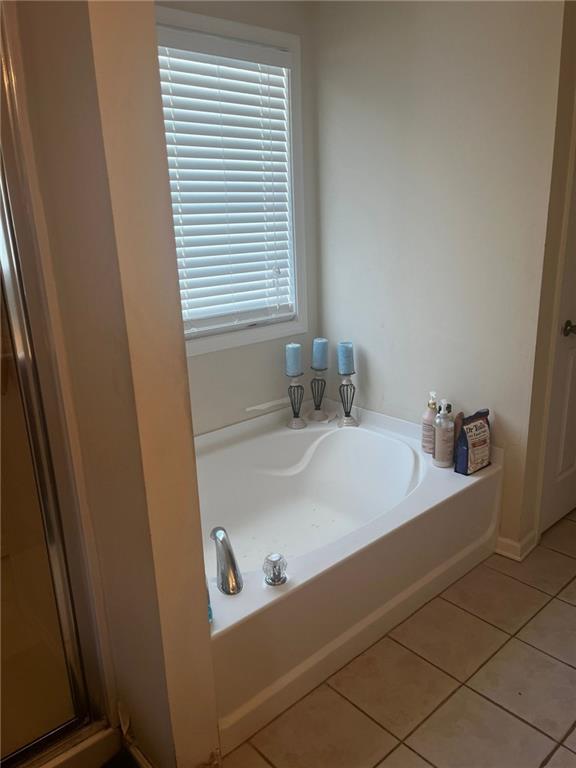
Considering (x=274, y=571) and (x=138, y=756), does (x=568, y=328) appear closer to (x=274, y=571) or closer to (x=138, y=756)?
(x=274, y=571)

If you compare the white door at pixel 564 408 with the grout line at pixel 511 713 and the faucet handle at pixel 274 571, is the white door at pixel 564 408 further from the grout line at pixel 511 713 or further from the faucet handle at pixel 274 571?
the faucet handle at pixel 274 571

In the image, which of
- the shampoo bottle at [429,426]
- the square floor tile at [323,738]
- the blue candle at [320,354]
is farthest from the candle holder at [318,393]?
the square floor tile at [323,738]

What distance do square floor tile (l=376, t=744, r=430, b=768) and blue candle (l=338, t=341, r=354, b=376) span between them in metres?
1.50

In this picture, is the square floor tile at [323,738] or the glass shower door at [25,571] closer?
the glass shower door at [25,571]

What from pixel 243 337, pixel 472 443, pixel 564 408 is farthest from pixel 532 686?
pixel 243 337

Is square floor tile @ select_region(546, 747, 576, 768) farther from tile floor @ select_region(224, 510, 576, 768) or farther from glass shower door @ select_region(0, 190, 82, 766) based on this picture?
glass shower door @ select_region(0, 190, 82, 766)

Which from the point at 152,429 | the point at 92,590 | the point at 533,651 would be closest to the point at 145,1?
the point at 152,429

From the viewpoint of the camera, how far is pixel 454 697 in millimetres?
1681

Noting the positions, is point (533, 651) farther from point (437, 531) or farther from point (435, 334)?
point (435, 334)

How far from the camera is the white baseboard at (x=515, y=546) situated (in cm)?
231

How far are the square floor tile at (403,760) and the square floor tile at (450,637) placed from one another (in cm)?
32

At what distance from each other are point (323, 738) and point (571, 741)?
0.65 metres

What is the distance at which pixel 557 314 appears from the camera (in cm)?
214

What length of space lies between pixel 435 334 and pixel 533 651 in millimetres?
1186
